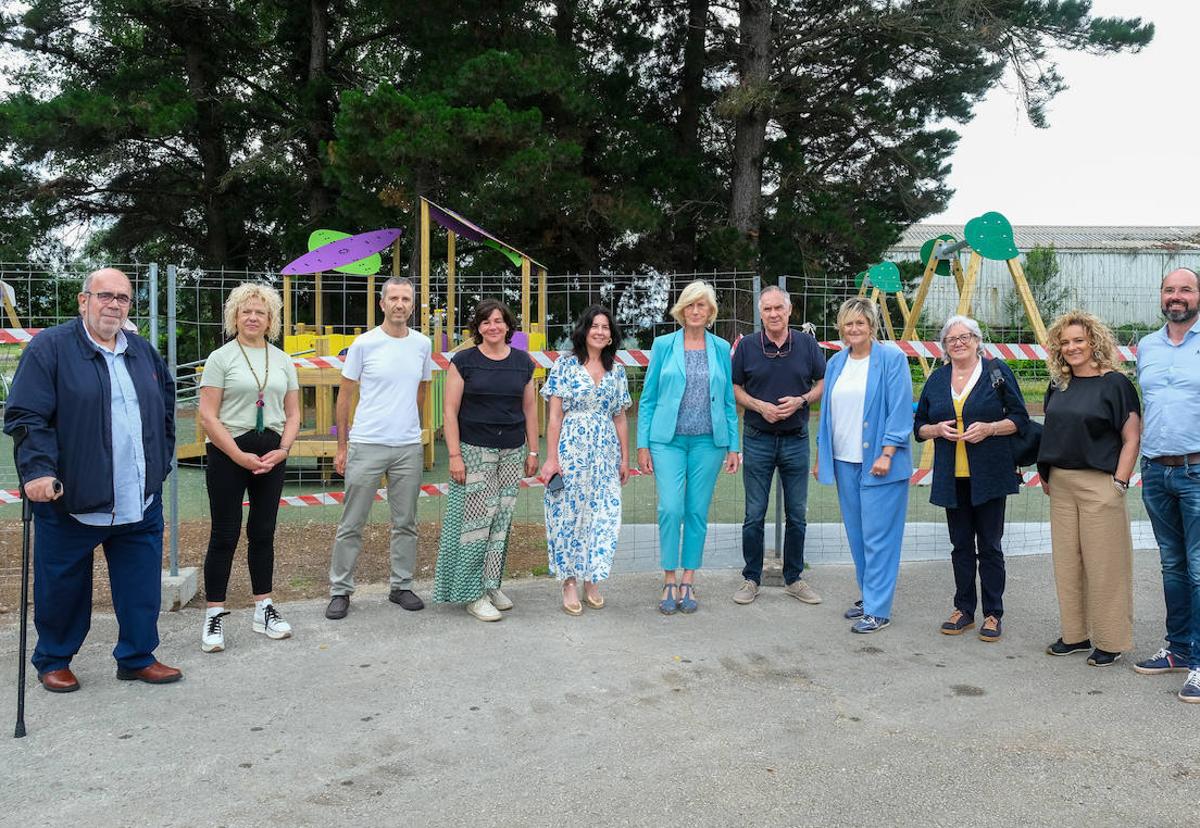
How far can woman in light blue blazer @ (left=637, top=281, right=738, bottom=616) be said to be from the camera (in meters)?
5.24

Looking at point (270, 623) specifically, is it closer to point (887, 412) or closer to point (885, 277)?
point (887, 412)

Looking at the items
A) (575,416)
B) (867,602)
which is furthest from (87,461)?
(867,602)

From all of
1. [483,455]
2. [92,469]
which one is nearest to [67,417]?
[92,469]

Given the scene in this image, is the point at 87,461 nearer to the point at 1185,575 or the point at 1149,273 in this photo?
the point at 1185,575

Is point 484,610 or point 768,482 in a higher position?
point 768,482

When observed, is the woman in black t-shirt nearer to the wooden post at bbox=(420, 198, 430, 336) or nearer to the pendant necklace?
the pendant necklace

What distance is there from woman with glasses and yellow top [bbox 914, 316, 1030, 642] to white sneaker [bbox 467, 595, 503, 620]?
2.28 meters

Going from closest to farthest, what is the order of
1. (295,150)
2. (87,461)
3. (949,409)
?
(87,461) < (949,409) < (295,150)

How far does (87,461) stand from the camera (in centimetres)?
383

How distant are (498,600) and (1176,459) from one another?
3.26 m

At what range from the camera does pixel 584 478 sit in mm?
5148

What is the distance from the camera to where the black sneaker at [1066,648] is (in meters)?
4.55

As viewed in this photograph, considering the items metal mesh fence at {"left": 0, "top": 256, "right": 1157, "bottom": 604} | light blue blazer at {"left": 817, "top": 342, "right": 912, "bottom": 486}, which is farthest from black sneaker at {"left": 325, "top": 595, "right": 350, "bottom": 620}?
light blue blazer at {"left": 817, "top": 342, "right": 912, "bottom": 486}

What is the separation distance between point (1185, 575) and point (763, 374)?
2.19 metres
